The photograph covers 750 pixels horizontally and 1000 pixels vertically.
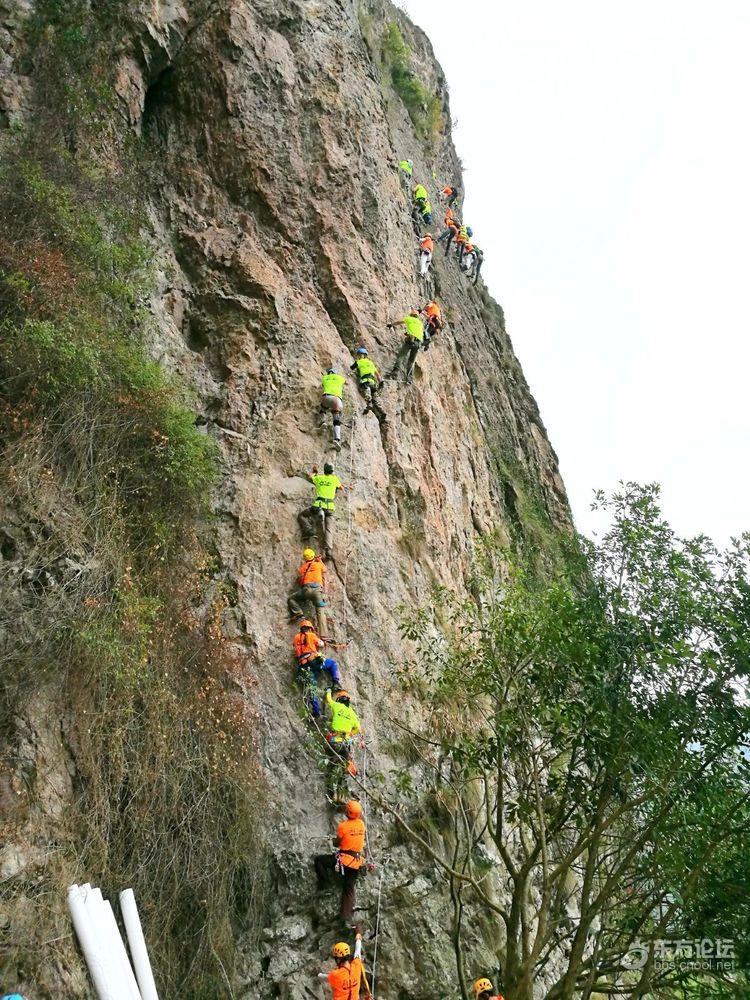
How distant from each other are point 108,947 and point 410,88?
2517 centimetres

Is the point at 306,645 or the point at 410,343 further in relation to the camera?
the point at 410,343

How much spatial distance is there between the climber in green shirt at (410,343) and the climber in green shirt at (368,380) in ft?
3.64

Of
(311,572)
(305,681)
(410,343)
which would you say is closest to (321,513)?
(311,572)

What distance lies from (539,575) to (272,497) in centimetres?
986

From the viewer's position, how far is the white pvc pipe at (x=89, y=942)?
21.7 ft

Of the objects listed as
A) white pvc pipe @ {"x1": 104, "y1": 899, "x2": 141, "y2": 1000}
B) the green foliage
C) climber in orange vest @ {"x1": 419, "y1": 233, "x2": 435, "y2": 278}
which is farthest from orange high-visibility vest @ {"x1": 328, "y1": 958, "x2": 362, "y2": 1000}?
the green foliage

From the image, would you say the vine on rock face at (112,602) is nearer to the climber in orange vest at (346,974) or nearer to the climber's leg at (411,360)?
the climber in orange vest at (346,974)

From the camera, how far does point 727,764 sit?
8445 mm

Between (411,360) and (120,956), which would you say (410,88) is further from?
(120,956)

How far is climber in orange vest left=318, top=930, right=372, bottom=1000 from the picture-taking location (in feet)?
25.8

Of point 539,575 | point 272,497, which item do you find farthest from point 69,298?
point 539,575

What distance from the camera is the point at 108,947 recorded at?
684 centimetres

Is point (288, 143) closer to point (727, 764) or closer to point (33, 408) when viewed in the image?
point (33, 408)

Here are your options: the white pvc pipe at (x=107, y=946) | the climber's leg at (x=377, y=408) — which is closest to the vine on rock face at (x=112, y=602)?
the white pvc pipe at (x=107, y=946)
